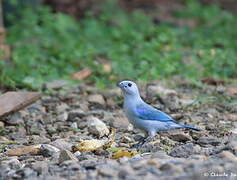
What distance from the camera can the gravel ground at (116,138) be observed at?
471 centimetres

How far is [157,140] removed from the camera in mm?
6148

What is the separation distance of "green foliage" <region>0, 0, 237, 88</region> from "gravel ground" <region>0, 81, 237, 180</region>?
0.71 meters

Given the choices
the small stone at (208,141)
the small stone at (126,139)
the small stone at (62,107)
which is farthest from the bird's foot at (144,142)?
the small stone at (62,107)

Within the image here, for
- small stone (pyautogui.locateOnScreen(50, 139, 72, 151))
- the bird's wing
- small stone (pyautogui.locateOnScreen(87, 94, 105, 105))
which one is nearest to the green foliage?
small stone (pyautogui.locateOnScreen(87, 94, 105, 105))

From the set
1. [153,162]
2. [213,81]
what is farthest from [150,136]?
[213,81]

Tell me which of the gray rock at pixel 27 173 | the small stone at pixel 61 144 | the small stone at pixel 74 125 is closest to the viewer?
the gray rock at pixel 27 173

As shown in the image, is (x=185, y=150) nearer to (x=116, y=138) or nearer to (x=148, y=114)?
(x=148, y=114)

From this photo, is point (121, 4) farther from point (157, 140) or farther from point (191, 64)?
Result: point (157, 140)

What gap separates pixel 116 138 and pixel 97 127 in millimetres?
268

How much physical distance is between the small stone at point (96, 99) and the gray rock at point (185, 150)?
2182 mm

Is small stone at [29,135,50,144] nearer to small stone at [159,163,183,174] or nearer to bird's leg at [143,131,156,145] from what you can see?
bird's leg at [143,131,156,145]

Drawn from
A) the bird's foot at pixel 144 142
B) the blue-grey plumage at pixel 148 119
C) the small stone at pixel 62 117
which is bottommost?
the bird's foot at pixel 144 142

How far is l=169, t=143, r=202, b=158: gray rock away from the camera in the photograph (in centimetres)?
547

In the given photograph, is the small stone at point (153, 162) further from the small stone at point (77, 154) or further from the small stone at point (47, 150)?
the small stone at point (47, 150)
